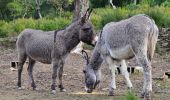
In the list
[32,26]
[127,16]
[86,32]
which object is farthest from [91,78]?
[32,26]

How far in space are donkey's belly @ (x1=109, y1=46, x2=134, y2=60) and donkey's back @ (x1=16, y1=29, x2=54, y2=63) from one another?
160 centimetres

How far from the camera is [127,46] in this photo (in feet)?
29.0

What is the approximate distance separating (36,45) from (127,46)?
8.40 feet

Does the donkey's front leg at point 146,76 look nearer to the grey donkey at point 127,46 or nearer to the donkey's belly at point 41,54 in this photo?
the grey donkey at point 127,46

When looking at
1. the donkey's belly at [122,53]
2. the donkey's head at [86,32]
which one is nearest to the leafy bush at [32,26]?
the donkey's head at [86,32]

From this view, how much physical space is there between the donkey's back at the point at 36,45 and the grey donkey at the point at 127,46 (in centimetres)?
100

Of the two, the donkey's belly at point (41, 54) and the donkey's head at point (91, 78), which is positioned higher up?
the donkey's belly at point (41, 54)

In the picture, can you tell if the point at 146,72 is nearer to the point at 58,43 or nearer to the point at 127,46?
the point at 127,46

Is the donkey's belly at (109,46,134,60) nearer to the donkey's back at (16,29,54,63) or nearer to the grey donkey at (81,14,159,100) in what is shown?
the grey donkey at (81,14,159,100)

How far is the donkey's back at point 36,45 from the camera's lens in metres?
10.5

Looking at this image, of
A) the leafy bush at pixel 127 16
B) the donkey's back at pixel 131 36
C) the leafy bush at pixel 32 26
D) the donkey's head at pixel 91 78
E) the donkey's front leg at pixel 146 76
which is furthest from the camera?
the leafy bush at pixel 32 26

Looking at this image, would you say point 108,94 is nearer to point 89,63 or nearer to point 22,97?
point 89,63

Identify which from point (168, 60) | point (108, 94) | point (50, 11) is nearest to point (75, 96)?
point (108, 94)

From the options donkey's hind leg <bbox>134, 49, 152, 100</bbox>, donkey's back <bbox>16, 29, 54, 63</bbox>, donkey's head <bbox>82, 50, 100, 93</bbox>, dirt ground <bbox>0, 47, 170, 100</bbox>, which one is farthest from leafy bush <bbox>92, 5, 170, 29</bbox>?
donkey's hind leg <bbox>134, 49, 152, 100</bbox>
